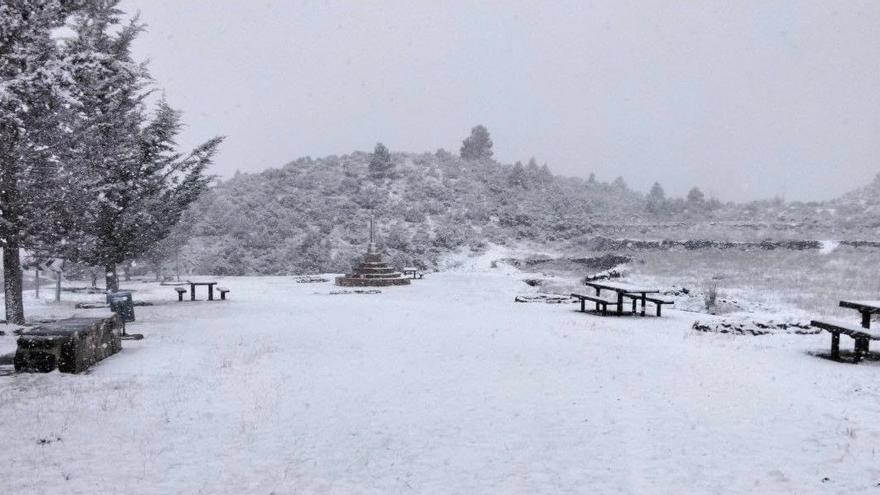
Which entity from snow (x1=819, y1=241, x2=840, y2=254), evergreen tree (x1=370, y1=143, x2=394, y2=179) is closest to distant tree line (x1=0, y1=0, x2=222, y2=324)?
snow (x1=819, y1=241, x2=840, y2=254)

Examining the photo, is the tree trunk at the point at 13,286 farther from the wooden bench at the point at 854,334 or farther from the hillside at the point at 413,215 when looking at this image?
the hillside at the point at 413,215

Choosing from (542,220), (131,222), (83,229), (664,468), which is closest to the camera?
(664,468)

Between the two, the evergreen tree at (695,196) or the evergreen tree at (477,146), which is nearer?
the evergreen tree at (695,196)

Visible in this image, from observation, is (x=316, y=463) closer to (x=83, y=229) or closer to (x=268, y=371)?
(x=268, y=371)

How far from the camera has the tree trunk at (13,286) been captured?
43.7 ft

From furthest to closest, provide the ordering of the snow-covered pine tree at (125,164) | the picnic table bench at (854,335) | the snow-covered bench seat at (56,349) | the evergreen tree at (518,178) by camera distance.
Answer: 1. the evergreen tree at (518,178)
2. the snow-covered pine tree at (125,164)
3. the picnic table bench at (854,335)
4. the snow-covered bench seat at (56,349)

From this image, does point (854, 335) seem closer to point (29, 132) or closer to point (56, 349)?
point (56, 349)

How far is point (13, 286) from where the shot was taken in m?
13.4

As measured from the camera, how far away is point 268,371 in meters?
8.70

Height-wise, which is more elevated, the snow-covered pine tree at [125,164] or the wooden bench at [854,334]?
the snow-covered pine tree at [125,164]

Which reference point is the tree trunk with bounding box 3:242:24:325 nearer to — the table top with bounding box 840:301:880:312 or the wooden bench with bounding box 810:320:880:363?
the wooden bench with bounding box 810:320:880:363

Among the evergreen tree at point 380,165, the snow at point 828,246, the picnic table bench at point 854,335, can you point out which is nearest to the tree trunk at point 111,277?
the picnic table bench at point 854,335

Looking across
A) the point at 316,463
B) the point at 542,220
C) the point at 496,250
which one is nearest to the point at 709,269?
the point at 496,250

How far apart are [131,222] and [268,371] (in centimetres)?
1154
